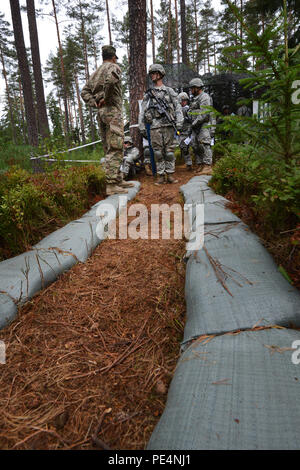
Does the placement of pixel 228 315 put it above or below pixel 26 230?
below

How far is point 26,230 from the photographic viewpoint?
2373 millimetres

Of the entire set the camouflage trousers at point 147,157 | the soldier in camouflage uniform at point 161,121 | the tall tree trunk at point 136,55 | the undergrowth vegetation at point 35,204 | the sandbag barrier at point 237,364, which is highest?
the tall tree trunk at point 136,55

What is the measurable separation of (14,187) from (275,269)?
2.69 m

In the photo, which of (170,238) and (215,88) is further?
(215,88)

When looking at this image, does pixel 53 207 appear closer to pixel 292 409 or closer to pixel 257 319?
pixel 257 319

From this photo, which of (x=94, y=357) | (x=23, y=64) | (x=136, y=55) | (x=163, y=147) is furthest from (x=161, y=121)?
(x=23, y=64)

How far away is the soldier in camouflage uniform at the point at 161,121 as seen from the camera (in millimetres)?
4875

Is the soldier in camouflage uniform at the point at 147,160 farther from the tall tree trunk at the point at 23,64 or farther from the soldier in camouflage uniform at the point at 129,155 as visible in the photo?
the tall tree trunk at the point at 23,64

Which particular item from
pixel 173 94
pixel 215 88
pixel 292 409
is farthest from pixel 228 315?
pixel 215 88

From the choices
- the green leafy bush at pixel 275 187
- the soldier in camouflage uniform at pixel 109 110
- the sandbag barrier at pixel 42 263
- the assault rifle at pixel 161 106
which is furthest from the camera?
the assault rifle at pixel 161 106

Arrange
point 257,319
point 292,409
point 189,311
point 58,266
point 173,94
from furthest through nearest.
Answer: point 173,94 < point 58,266 < point 189,311 < point 257,319 < point 292,409

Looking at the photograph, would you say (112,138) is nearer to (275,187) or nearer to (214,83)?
(275,187)

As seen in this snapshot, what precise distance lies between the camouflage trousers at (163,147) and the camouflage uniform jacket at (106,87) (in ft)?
3.67

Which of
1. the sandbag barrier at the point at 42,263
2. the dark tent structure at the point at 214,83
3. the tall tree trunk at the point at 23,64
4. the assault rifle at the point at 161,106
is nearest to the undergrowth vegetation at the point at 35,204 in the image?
the sandbag barrier at the point at 42,263
